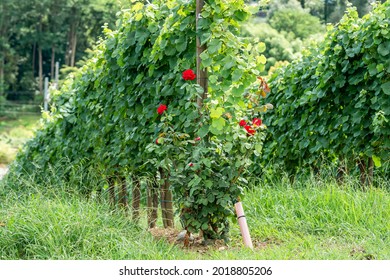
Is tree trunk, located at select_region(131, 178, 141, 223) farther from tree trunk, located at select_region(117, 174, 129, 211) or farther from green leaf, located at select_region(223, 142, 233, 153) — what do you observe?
green leaf, located at select_region(223, 142, 233, 153)

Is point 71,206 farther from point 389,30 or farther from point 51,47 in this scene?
point 51,47

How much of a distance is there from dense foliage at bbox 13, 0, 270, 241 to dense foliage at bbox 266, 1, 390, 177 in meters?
0.93

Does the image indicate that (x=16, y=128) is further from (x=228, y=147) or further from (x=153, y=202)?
(x=228, y=147)

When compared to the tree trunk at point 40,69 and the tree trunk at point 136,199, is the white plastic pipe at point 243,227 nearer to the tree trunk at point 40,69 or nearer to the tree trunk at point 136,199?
the tree trunk at point 136,199

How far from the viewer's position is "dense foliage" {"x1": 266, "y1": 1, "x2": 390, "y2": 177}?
6047 mm

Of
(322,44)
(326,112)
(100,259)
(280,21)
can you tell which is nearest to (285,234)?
(100,259)

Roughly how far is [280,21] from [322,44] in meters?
25.1

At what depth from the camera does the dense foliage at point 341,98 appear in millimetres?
6047

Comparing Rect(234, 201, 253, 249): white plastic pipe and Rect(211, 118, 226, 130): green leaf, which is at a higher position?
Rect(211, 118, 226, 130): green leaf

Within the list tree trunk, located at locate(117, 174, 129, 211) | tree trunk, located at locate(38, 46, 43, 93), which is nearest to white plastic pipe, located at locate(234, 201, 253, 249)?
tree trunk, located at locate(117, 174, 129, 211)

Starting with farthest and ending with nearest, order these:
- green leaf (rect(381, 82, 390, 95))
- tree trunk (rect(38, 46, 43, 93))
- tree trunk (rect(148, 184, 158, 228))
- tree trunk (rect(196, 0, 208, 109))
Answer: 1. tree trunk (rect(38, 46, 43, 93))
2. tree trunk (rect(148, 184, 158, 228))
3. green leaf (rect(381, 82, 390, 95))
4. tree trunk (rect(196, 0, 208, 109))

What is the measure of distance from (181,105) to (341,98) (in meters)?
1.67

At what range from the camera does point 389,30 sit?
19.5ft

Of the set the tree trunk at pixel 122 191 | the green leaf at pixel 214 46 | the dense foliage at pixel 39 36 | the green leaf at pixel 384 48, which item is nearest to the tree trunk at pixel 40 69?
the dense foliage at pixel 39 36
